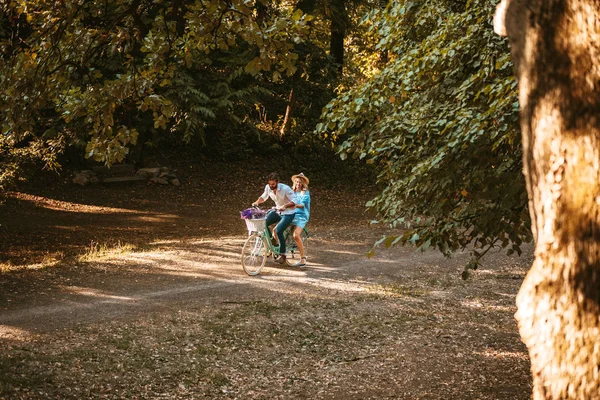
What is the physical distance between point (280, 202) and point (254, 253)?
1.08m

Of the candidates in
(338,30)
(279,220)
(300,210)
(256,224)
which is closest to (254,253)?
(256,224)

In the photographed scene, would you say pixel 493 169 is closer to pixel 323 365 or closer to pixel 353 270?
pixel 323 365

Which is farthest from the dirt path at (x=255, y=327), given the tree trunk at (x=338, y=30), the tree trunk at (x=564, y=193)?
the tree trunk at (x=338, y=30)

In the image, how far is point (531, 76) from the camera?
2.97 m

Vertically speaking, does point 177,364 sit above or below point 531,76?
below

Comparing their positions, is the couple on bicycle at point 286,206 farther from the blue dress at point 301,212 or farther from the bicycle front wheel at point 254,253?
the bicycle front wheel at point 254,253

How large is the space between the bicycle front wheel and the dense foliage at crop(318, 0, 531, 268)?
4.00m

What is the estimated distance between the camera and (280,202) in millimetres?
12734

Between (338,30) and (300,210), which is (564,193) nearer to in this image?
(300,210)

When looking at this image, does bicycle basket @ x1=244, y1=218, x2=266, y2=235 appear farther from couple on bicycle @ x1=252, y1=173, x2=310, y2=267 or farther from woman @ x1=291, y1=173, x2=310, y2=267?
woman @ x1=291, y1=173, x2=310, y2=267

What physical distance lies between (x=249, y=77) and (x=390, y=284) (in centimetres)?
1470

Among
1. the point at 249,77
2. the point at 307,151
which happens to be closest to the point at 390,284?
the point at 249,77

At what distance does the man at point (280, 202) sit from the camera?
12531mm

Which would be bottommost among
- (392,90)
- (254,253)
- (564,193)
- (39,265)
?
(39,265)
